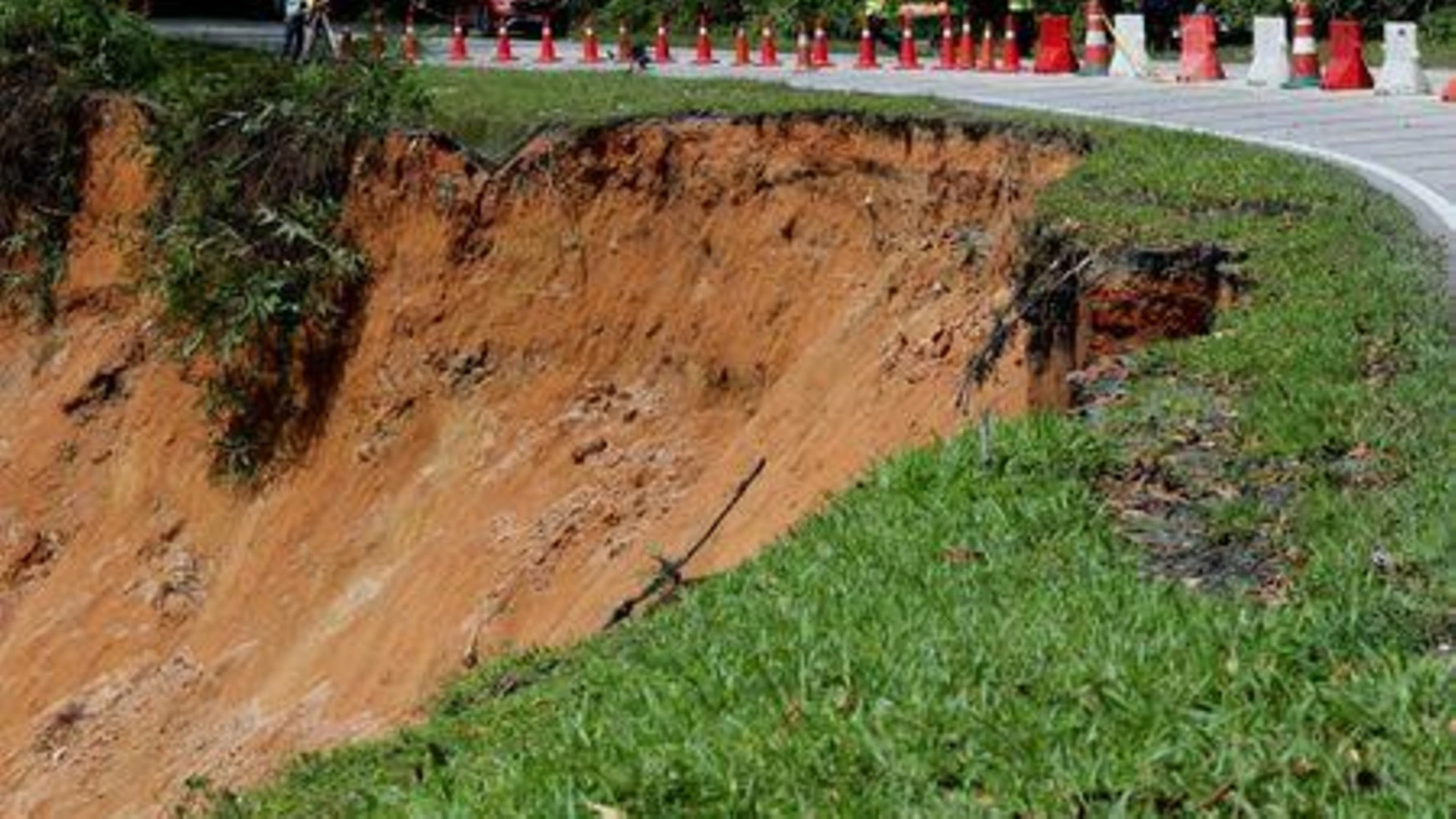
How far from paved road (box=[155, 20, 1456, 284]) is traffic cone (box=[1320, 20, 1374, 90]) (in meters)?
0.42

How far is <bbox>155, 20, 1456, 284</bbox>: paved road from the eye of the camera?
44.9 feet

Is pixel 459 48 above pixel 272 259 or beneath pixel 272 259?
above

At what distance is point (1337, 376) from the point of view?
25.9ft

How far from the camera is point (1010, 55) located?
88.7 ft

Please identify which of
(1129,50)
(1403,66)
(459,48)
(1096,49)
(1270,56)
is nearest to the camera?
(1403,66)

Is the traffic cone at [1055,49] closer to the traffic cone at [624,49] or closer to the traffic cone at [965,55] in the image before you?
the traffic cone at [965,55]

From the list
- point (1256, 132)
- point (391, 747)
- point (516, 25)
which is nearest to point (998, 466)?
point (391, 747)

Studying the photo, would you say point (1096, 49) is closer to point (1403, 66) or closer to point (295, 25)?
point (1403, 66)

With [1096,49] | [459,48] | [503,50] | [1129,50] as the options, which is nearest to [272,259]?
[1129,50]

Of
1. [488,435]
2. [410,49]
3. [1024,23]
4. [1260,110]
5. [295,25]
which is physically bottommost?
[488,435]

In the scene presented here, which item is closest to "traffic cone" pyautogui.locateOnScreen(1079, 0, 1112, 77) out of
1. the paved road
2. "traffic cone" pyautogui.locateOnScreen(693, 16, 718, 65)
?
the paved road

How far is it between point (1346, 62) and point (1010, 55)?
19.0 ft

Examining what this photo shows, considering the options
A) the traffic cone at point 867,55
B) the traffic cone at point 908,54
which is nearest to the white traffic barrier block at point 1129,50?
the traffic cone at point 908,54

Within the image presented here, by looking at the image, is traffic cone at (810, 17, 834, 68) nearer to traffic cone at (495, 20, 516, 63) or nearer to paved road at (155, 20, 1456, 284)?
paved road at (155, 20, 1456, 284)
